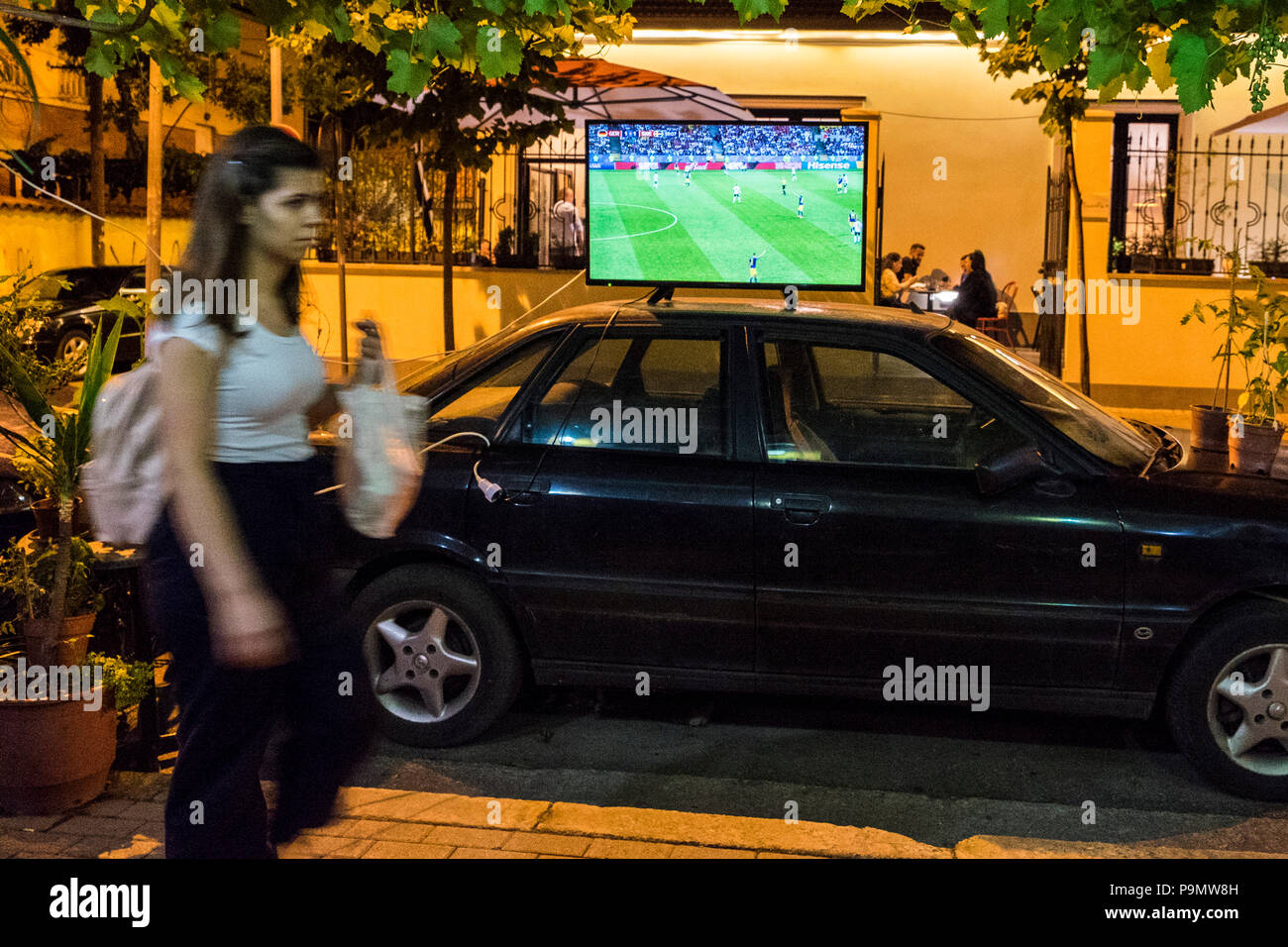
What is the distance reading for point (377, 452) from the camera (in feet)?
10.8

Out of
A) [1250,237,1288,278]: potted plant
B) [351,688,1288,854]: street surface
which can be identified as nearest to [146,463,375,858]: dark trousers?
[351,688,1288,854]: street surface

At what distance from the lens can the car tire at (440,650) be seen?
517 cm

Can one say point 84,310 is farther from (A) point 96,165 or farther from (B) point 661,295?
(B) point 661,295

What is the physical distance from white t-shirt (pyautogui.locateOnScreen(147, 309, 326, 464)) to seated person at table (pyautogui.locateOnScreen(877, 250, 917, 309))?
41.5 ft

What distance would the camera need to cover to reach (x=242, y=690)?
3.02 metres

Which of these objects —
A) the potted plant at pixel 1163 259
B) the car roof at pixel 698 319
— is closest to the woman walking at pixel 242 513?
the car roof at pixel 698 319

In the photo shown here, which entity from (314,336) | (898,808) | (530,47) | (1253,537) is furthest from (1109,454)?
(314,336)

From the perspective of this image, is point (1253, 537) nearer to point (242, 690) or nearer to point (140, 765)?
point (242, 690)

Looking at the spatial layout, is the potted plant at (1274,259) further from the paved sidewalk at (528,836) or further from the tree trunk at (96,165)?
the tree trunk at (96,165)

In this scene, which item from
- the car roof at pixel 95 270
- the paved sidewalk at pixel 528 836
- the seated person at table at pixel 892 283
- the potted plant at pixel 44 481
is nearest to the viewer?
A: the paved sidewalk at pixel 528 836

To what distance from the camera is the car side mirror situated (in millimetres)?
4820

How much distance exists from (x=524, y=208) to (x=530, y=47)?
5.71m
